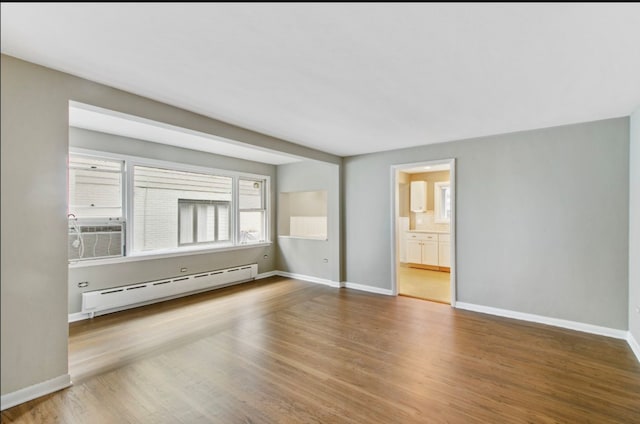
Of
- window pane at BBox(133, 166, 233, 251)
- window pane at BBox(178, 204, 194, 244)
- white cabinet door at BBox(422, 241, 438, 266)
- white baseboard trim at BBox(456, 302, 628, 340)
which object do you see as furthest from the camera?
white cabinet door at BBox(422, 241, 438, 266)

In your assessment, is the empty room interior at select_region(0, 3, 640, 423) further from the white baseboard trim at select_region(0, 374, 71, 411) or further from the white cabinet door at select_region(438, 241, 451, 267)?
the white cabinet door at select_region(438, 241, 451, 267)

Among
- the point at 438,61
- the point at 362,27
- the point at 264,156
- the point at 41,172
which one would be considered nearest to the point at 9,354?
the point at 41,172

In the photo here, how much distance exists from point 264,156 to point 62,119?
3637mm

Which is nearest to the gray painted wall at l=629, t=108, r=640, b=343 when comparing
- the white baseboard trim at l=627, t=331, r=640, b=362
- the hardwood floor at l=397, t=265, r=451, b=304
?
the white baseboard trim at l=627, t=331, r=640, b=362

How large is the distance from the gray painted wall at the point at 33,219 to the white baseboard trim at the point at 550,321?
4.71m

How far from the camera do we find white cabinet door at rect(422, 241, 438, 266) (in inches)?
285

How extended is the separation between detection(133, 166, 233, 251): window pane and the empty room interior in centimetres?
4

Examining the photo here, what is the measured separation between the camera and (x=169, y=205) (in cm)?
510

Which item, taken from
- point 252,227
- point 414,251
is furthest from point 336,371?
point 414,251

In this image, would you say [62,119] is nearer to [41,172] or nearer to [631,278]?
[41,172]

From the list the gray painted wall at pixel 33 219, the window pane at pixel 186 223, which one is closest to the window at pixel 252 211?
the window pane at pixel 186 223

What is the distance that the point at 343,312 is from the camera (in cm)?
430

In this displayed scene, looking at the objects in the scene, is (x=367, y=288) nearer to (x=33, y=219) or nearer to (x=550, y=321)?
(x=550, y=321)

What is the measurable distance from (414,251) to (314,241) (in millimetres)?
2865
